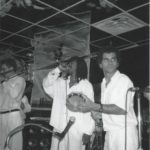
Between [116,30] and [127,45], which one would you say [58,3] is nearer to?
[116,30]

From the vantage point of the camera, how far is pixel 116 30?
4.91 meters

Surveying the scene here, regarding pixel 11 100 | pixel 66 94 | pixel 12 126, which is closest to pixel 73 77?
pixel 66 94

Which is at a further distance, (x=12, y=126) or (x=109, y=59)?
(x=12, y=126)

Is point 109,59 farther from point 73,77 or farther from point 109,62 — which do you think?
point 73,77

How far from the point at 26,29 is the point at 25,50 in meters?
1.53

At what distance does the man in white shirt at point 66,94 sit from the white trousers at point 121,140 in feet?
1.76

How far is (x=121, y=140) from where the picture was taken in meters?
2.08

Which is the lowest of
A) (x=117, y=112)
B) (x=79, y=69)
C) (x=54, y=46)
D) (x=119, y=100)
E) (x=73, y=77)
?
(x=117, y=112)

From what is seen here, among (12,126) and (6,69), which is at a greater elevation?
(6,69)

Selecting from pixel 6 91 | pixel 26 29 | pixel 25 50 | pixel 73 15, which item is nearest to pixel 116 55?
pixel 6 91

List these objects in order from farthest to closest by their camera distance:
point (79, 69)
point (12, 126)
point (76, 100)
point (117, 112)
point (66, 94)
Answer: point (12, 126)
point (79, 69)
point (66, 94)
point (76, 100)
point (117, 112)

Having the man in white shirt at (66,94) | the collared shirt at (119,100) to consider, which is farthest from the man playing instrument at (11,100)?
the collared shirt at (119,100)

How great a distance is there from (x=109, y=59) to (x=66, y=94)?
27.7 inches

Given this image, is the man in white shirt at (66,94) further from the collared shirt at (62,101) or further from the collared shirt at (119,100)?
the collared shirt at (119,100)
